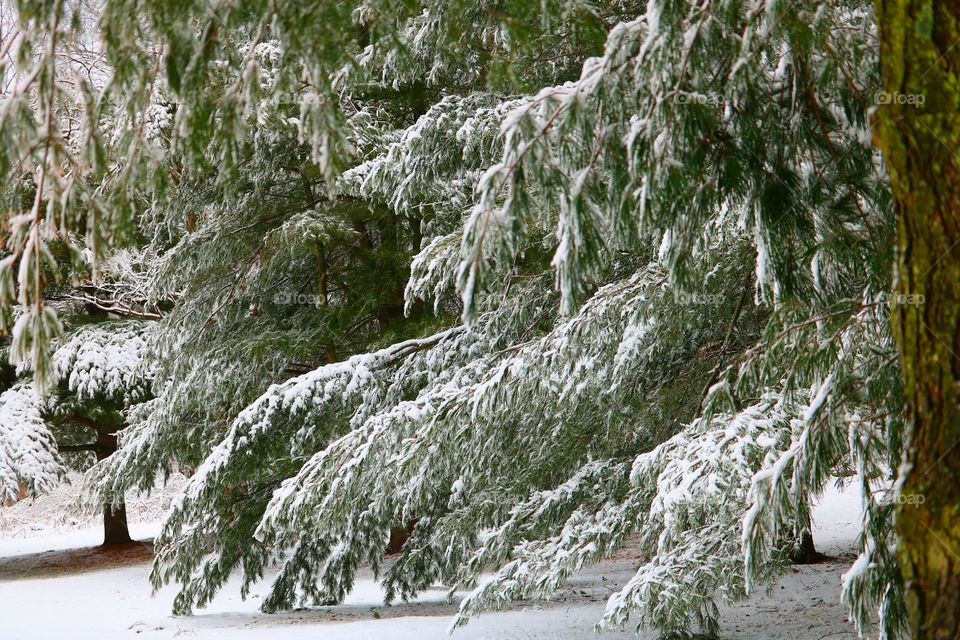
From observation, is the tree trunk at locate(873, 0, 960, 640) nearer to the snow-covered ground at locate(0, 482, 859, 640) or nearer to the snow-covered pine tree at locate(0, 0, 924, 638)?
the snow-covered pine tree at locate(0, 0, 924, 638)

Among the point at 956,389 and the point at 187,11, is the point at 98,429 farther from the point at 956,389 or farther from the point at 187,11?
the point at 956,389

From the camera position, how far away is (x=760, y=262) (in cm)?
268

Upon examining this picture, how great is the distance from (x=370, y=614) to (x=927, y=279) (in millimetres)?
6797

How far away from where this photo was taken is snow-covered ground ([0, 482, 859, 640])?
21.5 ft

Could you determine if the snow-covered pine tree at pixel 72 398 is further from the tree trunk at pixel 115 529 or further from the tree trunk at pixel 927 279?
the tree trunk at pixel 927 279

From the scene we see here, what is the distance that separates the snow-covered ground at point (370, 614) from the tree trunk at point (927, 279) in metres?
4.46

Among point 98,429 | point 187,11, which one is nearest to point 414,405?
point 187,11

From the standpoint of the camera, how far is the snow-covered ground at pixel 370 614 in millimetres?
6551

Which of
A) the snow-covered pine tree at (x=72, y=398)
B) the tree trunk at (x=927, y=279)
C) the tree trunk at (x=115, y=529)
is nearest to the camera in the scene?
the tree trunk at (x=927, y=279)

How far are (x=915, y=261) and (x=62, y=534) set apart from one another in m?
20.0

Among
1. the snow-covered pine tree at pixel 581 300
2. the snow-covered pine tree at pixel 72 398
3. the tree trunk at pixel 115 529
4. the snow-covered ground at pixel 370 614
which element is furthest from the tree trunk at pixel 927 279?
the tree trunk at pixel 115 529

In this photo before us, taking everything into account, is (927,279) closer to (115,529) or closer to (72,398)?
(72,398)

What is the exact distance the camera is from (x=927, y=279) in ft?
6.00

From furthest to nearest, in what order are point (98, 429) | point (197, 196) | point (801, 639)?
point (98, 429) → point (197, 196) → point (801, 639)
